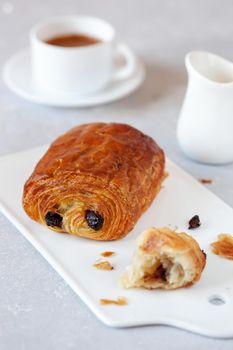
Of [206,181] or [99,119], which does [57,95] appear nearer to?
[99,119]

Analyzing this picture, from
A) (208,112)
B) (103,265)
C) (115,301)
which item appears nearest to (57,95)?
(208,112)

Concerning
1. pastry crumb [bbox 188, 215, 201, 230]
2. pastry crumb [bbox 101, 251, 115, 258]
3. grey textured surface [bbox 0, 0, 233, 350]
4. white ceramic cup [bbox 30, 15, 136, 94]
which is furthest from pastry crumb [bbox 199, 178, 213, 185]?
white ceramic cup [bbox 30, 15, 136, 94]

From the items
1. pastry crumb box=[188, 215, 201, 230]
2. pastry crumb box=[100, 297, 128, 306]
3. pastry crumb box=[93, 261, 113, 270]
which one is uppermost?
pastry crumb box=[100, 297, 128, 306]

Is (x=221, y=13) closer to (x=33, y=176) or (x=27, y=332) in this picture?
(x=33, y=176)

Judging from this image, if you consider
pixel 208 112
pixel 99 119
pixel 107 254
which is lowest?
pixel 99 119

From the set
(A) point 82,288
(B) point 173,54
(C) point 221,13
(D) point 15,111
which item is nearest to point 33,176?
(A) point 82,288

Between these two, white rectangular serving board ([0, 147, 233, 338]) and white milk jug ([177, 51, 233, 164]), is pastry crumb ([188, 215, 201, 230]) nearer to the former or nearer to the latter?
white rectangular serving board ([0, 147, 233, 338])

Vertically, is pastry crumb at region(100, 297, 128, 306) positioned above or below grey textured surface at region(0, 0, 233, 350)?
above
